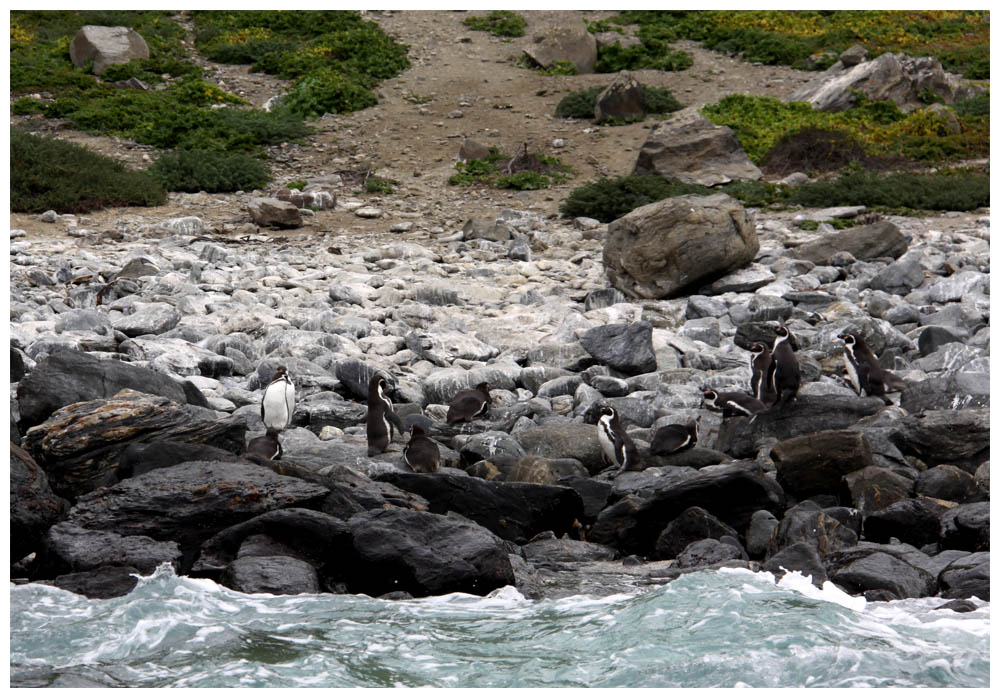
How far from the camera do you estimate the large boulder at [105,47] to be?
28.2 m

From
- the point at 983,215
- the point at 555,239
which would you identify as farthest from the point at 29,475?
the point at 983,215

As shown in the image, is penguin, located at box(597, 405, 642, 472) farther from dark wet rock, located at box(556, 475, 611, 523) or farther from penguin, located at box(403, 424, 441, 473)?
penguin, located at box(403, 424, 441, 473)

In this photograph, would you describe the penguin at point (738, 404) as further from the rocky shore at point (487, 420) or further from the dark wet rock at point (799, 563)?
the dark wet rock at point (799, 563)

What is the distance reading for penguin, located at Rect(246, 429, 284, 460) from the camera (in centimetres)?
861

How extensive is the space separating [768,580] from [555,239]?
12.4 m

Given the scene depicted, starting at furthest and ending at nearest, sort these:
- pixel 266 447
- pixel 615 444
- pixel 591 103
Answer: pixel 591 103
pixel 615 444
pixel 266 447

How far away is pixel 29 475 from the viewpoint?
24.1 feet

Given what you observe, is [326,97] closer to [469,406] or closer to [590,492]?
[469,406]

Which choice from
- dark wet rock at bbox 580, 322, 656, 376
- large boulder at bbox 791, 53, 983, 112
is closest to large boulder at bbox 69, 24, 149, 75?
large boulder at bbox 791, 53, 983, 112

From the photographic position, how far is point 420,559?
670 centimetres

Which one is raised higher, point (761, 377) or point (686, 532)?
point (761, 377)

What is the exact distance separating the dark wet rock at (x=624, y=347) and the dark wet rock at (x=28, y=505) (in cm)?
612

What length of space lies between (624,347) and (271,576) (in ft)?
20.3

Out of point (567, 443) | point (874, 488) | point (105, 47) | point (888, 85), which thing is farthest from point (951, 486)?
point (105, 47)
